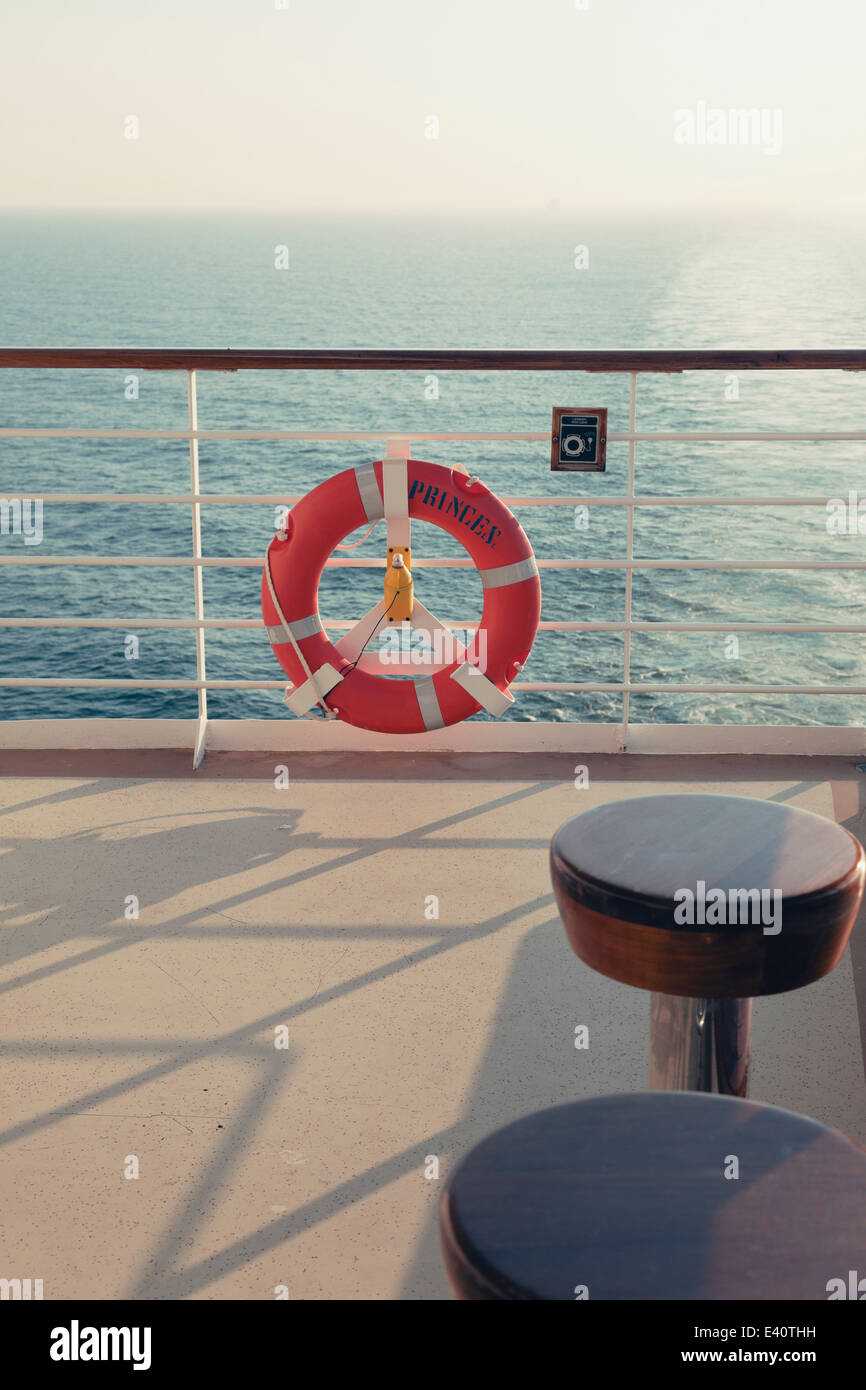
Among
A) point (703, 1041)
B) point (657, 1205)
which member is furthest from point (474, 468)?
point (657, 1205)

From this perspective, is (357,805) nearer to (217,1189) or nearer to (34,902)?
(34,902)

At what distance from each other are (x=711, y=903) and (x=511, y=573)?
4.88 feet

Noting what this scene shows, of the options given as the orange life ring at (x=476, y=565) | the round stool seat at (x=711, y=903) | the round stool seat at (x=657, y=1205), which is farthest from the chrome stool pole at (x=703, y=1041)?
the orange life ring at (x=476, y=565)

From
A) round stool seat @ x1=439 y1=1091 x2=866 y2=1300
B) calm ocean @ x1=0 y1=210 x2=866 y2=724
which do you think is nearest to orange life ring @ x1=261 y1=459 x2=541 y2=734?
calm ocean @ x1=0 y1=210 x2=866 y2=724

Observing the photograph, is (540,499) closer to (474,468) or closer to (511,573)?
(511,573)

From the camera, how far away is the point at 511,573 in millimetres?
2234

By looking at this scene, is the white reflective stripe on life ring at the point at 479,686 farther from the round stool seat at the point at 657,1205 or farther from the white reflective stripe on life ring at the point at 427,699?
the round stool seat at the point at 657,1205

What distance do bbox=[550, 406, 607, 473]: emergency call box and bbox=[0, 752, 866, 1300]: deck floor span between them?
1.81ft

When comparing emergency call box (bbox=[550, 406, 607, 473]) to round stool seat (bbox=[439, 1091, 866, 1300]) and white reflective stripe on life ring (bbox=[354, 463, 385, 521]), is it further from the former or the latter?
round stool seat (bbox=[439, 1091, 866, 1300])

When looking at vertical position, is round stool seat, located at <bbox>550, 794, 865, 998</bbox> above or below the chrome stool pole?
above

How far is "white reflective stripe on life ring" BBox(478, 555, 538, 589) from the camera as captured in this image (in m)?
2.23

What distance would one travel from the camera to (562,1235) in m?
0.52

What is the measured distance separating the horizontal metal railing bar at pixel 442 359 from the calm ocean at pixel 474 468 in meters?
0.42

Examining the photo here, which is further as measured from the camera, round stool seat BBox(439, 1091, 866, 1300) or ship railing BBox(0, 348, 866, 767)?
ship railing BBox(0, 348, 866, 767)
